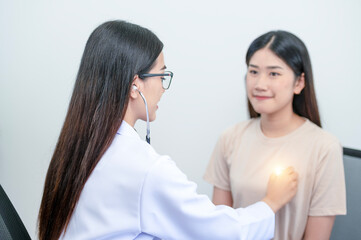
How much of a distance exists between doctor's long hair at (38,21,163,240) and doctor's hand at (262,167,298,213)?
0.55 meters

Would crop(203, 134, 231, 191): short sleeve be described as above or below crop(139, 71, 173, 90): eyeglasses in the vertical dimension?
below

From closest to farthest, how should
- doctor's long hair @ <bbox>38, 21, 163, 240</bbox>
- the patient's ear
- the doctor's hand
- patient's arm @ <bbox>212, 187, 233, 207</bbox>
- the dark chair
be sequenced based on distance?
the dark chair
doctor's long hair @ <bbox>38, 21, 163, 240</bbox>
the doctor's hand
the patient's ear
patient's arm @ <bbox>212, 187, 233, 207</bbox>

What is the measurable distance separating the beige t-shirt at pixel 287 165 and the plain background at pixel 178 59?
27cm

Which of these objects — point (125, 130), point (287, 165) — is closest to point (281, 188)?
point (287, 165)

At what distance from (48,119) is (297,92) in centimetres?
102

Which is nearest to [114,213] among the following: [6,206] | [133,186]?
[133,186]

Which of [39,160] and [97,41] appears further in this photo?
[39,160]

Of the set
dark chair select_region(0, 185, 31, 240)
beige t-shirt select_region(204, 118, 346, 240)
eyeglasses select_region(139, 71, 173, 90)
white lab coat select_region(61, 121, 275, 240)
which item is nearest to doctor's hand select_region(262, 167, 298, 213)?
beige t-shirt select_region(204, 118, 346, 240)

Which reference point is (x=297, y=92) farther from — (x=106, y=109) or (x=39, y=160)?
(x=39, y=160)

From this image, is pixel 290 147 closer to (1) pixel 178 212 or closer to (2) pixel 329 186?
(2) pixel 329 186

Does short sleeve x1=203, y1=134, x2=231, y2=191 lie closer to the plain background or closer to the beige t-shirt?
the beige t-shirt

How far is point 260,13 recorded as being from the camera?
1492mm

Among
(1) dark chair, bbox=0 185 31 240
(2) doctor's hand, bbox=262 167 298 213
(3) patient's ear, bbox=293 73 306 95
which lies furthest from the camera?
(3) patient's ear, bbox=293 73 306 95

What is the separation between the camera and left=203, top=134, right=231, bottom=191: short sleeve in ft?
Answer: 4.50
